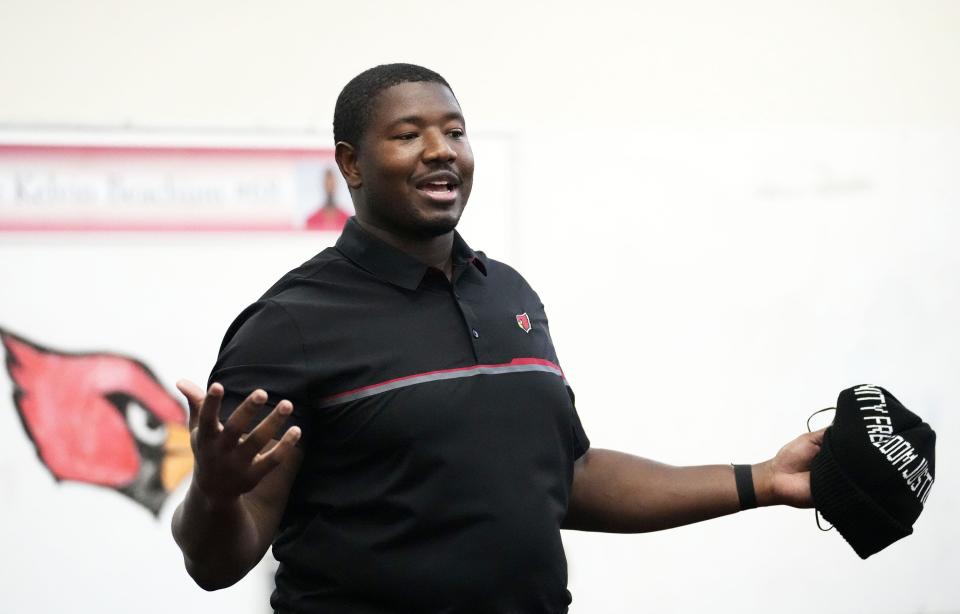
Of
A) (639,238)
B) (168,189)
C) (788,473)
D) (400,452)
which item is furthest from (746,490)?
(168,189)

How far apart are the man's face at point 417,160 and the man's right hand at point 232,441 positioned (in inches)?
17.3

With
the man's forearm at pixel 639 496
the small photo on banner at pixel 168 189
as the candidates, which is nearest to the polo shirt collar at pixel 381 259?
the man's forearm at pixel 639 496

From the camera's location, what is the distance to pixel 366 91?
1.60 meters

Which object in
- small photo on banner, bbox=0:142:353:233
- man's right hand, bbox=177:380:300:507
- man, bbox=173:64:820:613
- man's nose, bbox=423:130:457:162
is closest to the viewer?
man's right hand, bbox=177:380:300:507

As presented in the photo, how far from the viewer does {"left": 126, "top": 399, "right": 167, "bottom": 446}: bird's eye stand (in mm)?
3057

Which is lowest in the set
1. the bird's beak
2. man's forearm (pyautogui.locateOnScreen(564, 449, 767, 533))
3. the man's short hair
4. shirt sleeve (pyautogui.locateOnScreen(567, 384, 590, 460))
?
the bird's beak

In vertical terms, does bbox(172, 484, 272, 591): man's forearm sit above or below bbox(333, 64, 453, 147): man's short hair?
below

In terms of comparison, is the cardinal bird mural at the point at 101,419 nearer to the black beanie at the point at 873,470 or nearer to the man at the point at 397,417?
the man at the point at 397,417

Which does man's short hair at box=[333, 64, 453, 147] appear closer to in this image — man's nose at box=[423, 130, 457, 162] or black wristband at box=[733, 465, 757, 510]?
man's nose at box=[423, 130, 457, 162]

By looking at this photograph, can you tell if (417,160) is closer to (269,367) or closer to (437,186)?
(437,186)

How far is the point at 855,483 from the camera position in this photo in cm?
165

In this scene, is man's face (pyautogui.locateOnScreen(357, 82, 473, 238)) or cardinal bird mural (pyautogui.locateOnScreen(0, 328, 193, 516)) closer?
man's face (pyautogui.locateOnScreen(357, 82, 473, 238))

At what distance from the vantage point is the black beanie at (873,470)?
1.64m

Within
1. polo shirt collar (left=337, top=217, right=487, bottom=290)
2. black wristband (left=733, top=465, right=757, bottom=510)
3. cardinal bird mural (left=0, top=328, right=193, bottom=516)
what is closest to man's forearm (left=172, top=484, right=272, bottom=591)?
polo shirt collar (left=337, top=217, right=487, bottom=290)
